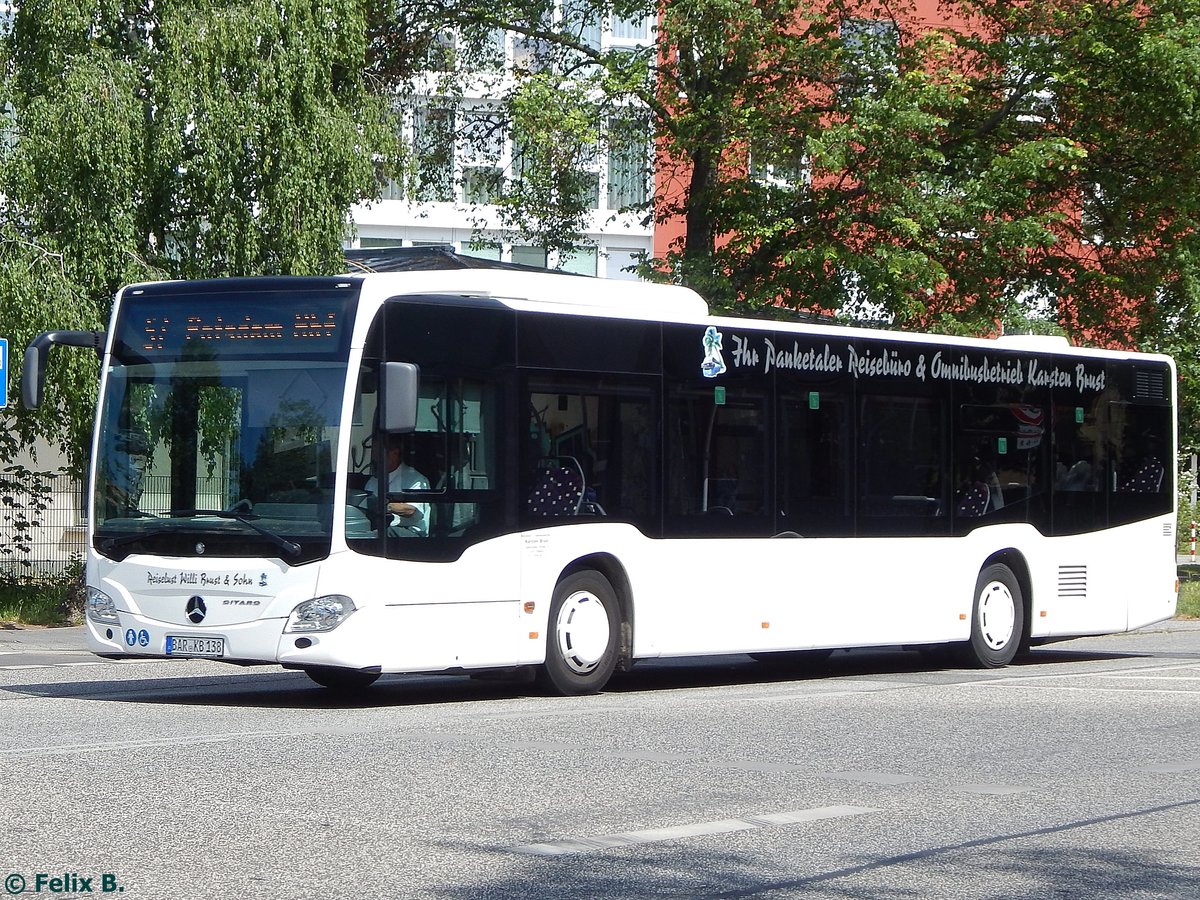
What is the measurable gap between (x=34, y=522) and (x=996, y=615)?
12846 millimetres

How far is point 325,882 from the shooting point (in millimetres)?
6641

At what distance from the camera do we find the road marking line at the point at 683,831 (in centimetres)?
745

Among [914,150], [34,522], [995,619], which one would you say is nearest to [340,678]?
[995,619]

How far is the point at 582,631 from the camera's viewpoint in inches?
552

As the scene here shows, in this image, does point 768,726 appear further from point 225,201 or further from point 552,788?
point 225,201

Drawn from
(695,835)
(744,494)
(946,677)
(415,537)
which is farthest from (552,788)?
(946,677)

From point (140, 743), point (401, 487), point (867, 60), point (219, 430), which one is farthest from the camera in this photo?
point (867, 60)

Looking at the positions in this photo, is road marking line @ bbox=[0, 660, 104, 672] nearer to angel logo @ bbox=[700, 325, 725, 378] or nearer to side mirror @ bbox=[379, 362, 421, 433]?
side mirror @ bbox=[379, 362, 421, 433]

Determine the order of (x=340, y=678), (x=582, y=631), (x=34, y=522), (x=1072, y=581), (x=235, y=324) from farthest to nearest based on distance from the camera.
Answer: (x=34, y=522)
(x=1072, y=581)
(x=340, y=678)
(x=582, y=631)
(x=235, y=324)

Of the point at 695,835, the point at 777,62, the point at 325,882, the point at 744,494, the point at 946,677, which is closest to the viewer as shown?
the point at 325,882

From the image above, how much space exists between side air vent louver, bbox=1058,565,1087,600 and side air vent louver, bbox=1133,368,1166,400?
202 centimetres

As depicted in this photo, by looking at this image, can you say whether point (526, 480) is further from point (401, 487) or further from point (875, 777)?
point (875, 777)

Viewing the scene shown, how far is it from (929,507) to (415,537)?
5.68m

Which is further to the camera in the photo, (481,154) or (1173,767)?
(481,154)
